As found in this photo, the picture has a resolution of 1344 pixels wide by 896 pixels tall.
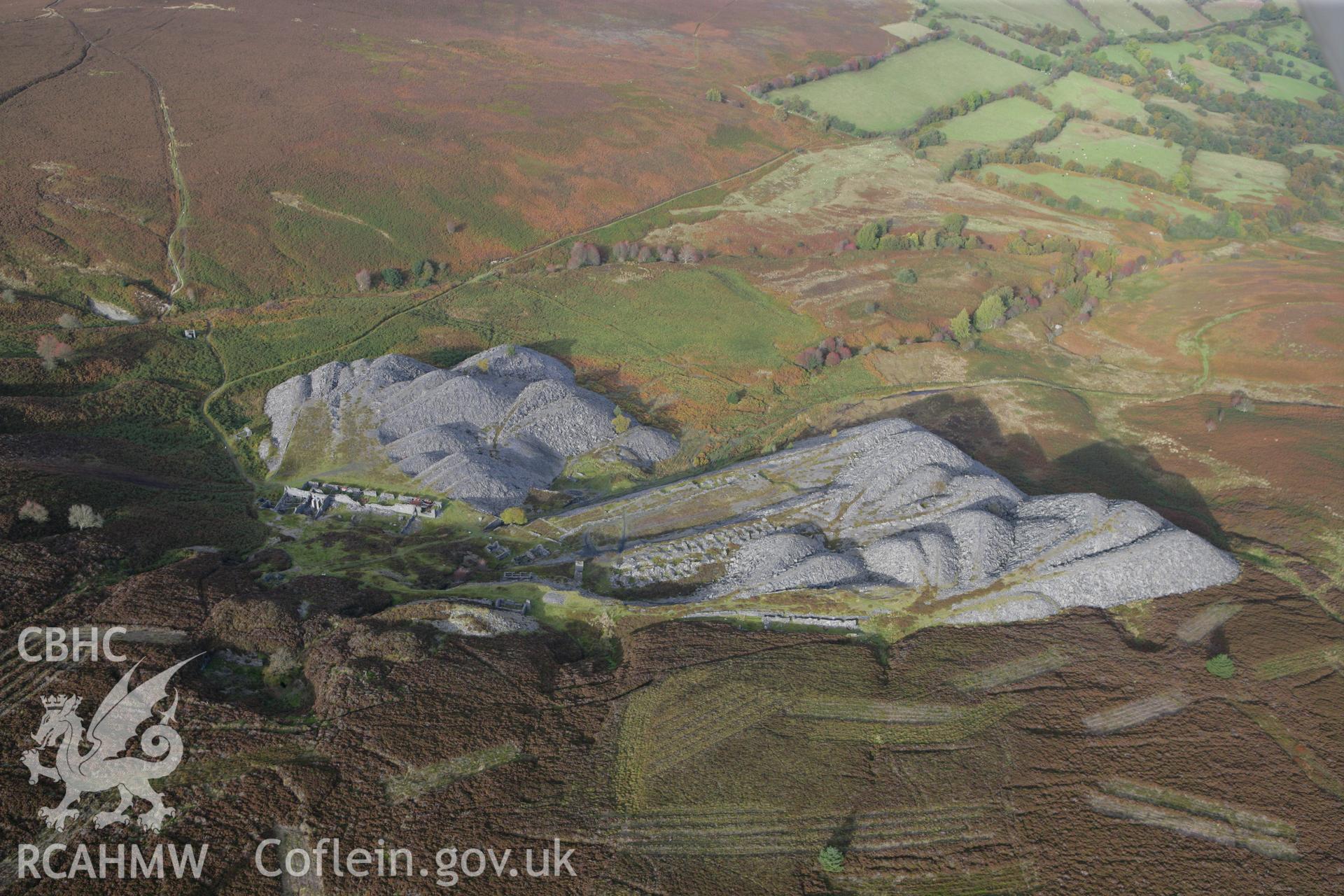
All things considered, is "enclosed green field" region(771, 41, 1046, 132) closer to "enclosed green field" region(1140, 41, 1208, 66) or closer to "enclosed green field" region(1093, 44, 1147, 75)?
"enclosed green field" region(1093, 44, 1147, 75)

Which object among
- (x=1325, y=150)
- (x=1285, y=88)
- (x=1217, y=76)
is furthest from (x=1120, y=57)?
(x=1325, y=150)

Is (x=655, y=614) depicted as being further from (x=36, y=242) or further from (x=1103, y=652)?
(x=36, y=242)

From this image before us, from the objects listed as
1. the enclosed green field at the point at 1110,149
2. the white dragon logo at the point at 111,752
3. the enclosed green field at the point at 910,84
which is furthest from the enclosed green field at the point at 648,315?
the enclosed green field at the point at 1110,149

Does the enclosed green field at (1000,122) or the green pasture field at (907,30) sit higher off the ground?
the green pasture field at (907,30)

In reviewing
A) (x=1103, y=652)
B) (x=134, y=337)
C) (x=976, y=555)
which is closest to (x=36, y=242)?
(x=134, y=337)

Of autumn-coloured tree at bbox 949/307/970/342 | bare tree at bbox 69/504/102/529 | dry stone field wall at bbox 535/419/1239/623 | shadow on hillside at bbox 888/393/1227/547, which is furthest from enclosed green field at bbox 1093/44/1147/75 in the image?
bare tree at bbox 69/504/102/529

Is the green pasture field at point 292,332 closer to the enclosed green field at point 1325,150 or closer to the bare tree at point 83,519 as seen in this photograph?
the bare tree at point 83,519
